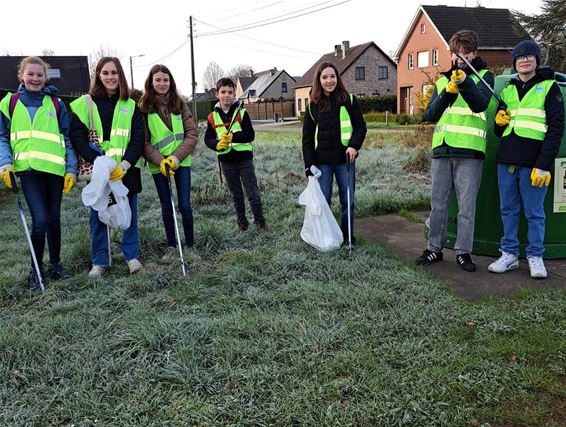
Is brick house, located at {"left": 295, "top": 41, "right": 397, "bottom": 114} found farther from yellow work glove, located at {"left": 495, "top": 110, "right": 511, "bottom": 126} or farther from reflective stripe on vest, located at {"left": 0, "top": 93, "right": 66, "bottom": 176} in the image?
reflective stripe on vest, located at {"left": 0, "top": 93, "right": 66, "bottom": 176}

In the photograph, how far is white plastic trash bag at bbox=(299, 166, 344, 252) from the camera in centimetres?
505

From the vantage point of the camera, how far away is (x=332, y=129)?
5031mm

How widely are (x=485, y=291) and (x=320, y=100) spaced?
2.38 meters

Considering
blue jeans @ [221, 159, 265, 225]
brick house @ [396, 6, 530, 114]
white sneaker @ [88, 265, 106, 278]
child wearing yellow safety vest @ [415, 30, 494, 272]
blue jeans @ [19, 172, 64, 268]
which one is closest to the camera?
child wearing yellow safety vest @ [415, 30, 494, 272]

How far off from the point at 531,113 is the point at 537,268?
127 centimetres

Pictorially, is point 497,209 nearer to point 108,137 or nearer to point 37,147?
point 108,137

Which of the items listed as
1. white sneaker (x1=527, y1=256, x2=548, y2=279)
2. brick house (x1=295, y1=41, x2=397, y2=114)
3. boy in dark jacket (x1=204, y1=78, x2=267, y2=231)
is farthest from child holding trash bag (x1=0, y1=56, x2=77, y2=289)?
brick house (x1=295, y1=41, x2=397, y2=114)

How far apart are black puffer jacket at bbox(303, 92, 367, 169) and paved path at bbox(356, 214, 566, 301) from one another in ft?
3.69

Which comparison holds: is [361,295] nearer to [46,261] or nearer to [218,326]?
[218,326]

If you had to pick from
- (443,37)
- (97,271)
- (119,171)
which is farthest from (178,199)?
(443,37)

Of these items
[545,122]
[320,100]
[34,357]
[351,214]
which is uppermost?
[320,100]

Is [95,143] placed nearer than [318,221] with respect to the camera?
Yes

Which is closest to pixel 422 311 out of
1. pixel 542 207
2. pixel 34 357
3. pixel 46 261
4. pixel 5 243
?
pixel 542 207

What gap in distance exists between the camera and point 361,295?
381cm
